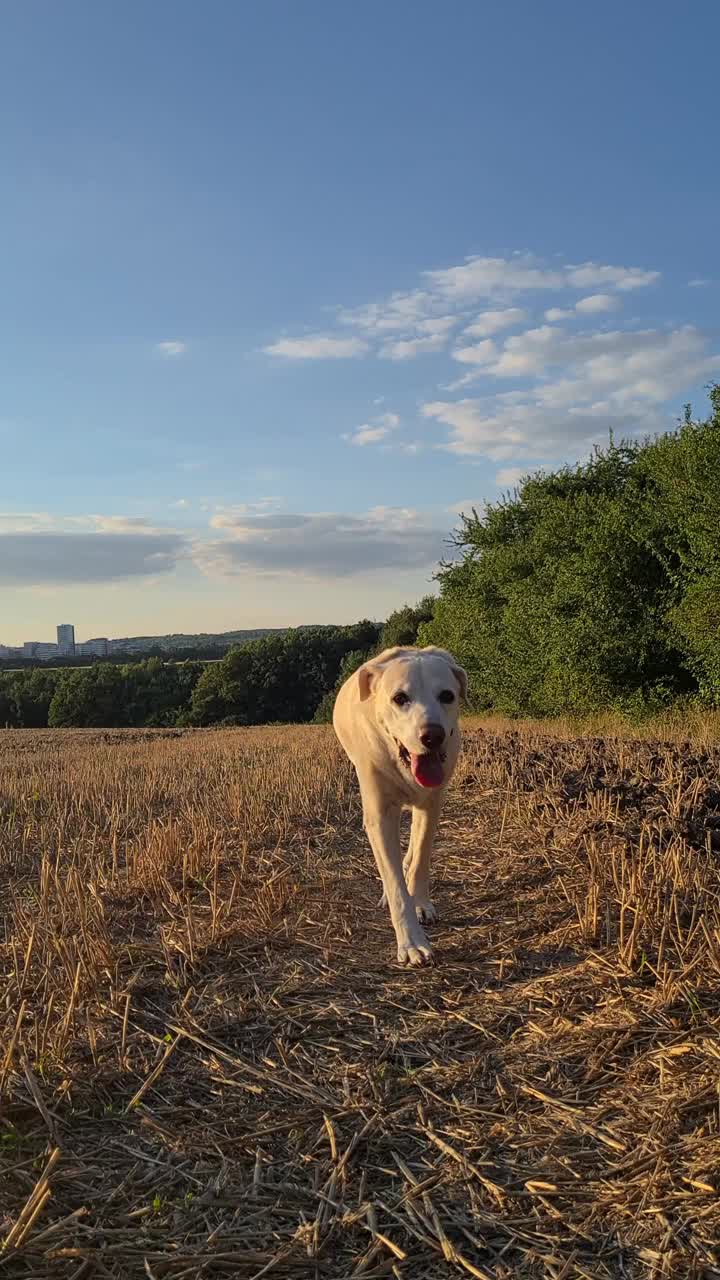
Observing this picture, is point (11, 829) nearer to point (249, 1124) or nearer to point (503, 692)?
point (249, 1124)

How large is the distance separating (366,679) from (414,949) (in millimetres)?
1660

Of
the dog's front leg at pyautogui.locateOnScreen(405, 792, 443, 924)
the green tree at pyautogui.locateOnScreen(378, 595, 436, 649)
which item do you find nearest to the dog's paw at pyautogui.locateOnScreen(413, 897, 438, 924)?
the dog's front leg at pyautogui.locateOnScreen(405, 792, 443, 924)

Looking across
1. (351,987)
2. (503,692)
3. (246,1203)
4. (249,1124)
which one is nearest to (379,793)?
(351,987)

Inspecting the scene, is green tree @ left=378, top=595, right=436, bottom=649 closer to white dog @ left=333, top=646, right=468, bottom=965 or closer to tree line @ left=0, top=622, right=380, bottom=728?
tree line @ left=0, top=622, right=380, bottom=728

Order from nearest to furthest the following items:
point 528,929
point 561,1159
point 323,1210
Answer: point 323,1210 < point 561,1159 < point 528,929

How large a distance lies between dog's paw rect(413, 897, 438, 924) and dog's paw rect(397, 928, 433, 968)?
0.73m

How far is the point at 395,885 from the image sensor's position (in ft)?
16.2

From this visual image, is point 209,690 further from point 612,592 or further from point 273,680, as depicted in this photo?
point 612,592

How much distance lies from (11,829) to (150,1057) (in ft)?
20.9

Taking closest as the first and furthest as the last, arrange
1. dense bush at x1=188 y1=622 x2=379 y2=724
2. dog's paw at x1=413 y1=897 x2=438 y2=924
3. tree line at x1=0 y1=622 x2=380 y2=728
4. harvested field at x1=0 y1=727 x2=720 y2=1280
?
harvested field at x1=0 y1=727 x2=720 y2=1280, dog's paw at x1=413 y1=897 x2=438 y2=924, dense bush at x1=188 y1=622 x2=379 y2=724, tree line at x1=0 y1=622 x2=380 y2=728

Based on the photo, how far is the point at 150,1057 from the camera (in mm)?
3771

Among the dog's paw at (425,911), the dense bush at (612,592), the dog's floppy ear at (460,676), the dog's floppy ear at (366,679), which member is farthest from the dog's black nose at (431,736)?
the dense bush at (612,592)

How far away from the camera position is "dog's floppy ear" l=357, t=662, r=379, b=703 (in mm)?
5352

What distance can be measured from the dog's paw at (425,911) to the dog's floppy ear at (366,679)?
148 centimetres
